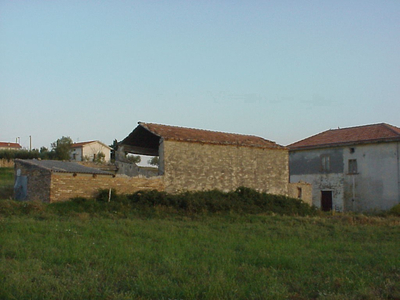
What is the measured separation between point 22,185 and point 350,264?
1791 centimetres

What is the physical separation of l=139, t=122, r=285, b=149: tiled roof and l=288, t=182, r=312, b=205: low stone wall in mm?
2754

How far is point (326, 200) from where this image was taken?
Answer: 3159 centimetres

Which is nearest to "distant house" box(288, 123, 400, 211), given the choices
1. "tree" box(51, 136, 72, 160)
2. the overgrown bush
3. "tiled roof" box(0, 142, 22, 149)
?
the overgrown bush

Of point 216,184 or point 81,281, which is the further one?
point 216,184

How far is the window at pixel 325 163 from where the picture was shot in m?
31.4

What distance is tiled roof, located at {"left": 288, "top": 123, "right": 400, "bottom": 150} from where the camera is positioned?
1128 inches

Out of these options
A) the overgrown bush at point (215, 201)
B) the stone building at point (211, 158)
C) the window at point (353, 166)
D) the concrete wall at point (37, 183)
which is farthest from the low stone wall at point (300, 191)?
the concrete wall at point (37, 183)

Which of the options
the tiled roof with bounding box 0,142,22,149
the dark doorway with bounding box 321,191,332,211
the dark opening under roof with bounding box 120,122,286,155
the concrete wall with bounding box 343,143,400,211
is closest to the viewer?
the dark opening under roof with bounding box 120,122,286,155

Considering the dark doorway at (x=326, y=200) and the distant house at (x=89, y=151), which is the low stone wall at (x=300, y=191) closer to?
the dark doorway at (x=326, y=200)

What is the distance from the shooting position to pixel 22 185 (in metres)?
22.1

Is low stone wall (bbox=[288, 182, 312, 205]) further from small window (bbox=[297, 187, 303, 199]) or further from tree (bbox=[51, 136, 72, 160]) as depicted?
tree (bbox=[51, 136, 72, 160])

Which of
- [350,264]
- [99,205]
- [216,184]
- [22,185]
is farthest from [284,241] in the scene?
Answer: [22,185]

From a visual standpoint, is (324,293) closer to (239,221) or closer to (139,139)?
(239,221)

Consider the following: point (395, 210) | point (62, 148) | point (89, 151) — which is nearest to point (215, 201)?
point (395, 210)
